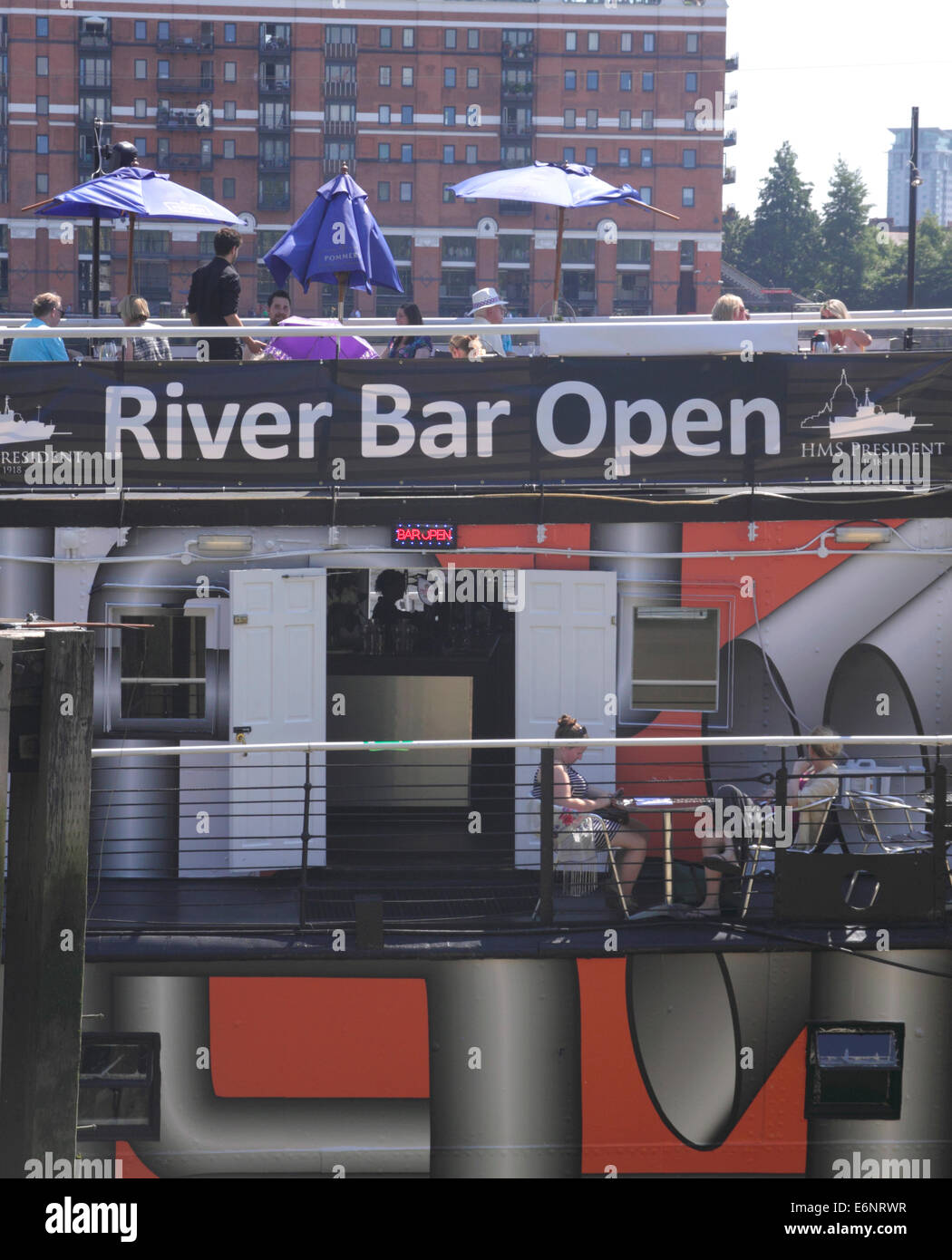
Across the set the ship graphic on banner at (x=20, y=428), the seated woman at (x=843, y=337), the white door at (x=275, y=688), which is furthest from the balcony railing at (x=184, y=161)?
the white door at (x=275, y=688)

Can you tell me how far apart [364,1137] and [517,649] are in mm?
3395

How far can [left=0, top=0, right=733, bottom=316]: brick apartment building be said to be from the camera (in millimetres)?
93750

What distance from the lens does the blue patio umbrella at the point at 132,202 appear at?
11.4 m

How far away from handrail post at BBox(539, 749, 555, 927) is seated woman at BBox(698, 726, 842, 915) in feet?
3.31

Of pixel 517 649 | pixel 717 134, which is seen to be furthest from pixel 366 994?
pixel 717 134

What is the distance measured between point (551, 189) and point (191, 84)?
9324 centimetres

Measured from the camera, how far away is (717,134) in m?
98.8

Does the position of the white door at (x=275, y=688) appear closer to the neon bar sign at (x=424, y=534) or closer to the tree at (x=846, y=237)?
the neon bar sign at (x=424, y=534)

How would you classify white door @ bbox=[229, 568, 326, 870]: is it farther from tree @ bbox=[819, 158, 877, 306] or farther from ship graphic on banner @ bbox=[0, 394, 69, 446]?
tree @ bbox=[819, 158, 877, 306]

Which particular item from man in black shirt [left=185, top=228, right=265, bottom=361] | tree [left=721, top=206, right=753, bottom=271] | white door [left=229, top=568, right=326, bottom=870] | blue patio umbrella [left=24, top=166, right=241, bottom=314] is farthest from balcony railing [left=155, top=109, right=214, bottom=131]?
white door [left=229, top=568, right=326, bottom=870]

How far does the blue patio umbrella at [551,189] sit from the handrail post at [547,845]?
4241 mm

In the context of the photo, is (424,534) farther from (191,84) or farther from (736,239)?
(736,239)

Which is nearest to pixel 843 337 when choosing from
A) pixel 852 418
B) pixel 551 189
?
pixel 852 418
